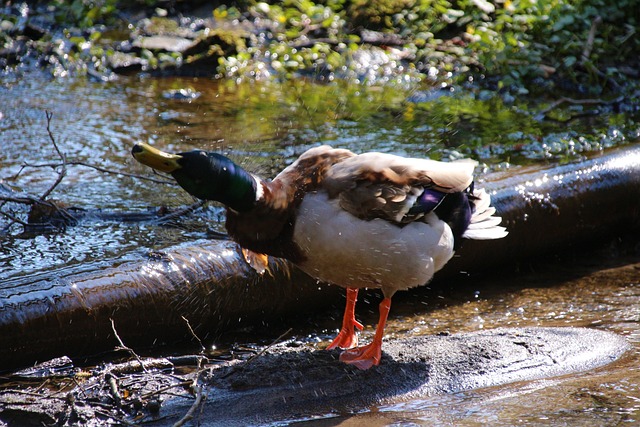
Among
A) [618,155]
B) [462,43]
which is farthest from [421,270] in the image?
[462,43]

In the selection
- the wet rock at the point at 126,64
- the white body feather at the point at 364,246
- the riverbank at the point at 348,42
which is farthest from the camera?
the wet rock at the point at 126,64

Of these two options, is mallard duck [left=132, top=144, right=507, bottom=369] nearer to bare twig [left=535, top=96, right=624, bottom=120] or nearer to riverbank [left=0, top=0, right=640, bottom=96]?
bare twig [left=535, top=96, right=624, bottom=120]

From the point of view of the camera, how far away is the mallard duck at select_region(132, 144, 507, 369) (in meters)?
3.22

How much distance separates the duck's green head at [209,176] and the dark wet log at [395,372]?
72 centimetres

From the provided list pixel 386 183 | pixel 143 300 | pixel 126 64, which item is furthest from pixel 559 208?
pixel 126 64

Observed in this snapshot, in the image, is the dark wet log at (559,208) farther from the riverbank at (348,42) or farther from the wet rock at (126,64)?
the wet rock at (126,64)

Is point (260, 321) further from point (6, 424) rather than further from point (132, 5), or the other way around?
point (132, 5)

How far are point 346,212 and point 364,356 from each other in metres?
0.67

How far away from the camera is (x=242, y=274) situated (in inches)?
165

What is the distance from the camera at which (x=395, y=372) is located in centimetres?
357

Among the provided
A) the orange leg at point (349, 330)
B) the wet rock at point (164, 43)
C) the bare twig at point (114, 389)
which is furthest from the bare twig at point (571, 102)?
Result: the bare twig at point (114, 389)

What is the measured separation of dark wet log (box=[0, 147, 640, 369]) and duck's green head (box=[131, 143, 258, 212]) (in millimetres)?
891

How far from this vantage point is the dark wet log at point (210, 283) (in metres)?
3.64

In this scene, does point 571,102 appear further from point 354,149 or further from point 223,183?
point 223,183
